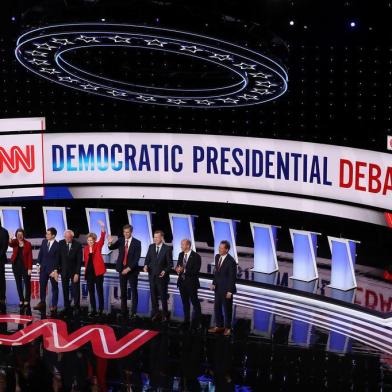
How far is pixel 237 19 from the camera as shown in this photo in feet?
32.9

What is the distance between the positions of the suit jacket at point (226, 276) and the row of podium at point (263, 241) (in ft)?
10.2

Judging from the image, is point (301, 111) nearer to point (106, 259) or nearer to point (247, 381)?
point (106, 259)

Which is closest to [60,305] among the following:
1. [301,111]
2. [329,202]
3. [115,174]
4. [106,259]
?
[106,259]

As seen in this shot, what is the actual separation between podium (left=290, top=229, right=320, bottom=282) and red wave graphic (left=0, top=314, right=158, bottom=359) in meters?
3.95

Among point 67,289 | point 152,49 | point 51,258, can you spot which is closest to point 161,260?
point 67,289

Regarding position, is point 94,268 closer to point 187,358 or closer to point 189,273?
point 189,273

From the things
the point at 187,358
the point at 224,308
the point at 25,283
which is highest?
the point at 224,308

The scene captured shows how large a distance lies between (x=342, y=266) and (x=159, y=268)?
3.64 metres

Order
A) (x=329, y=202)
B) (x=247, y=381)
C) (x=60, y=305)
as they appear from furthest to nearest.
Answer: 1. (x=329, y=202)
2. (x=60, y=305)
3. (x=247, y=381)

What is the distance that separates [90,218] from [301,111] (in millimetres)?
4985

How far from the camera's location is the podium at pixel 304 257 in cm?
1268

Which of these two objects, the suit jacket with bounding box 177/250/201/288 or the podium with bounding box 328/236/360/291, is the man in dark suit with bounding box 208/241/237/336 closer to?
the suit jacket with bounding box 177/250/201/288

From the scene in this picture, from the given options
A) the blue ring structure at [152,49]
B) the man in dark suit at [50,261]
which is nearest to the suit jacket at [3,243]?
the man in dark suit at [50,261]

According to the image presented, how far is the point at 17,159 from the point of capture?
14250mm
